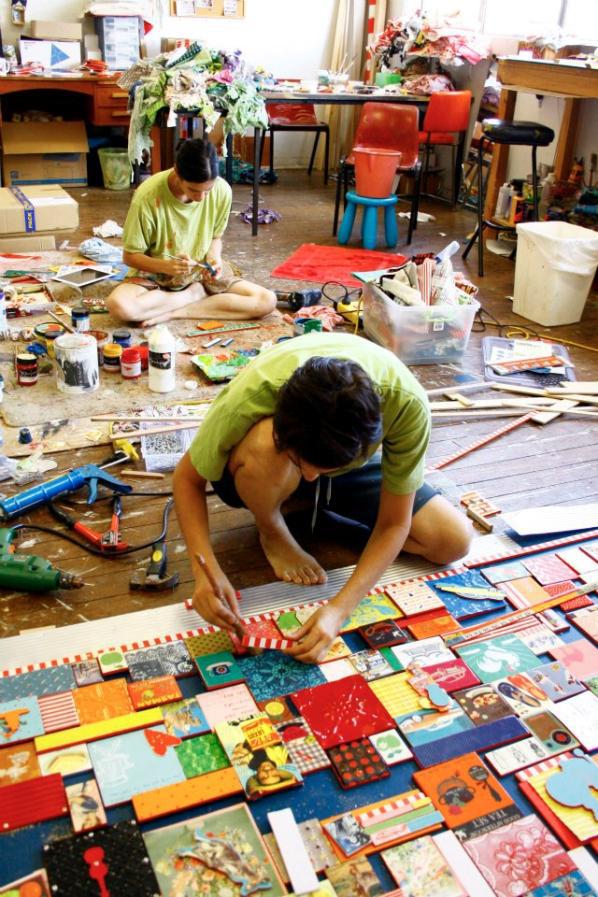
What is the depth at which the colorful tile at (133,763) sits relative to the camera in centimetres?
145

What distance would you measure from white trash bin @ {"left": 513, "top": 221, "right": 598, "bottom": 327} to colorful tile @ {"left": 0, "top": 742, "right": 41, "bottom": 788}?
3.06m

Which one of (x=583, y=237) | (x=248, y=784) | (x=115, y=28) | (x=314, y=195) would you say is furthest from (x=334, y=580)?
(x=115, y=28)

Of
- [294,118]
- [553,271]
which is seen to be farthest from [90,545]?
[294,118]

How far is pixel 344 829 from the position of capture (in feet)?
4.58

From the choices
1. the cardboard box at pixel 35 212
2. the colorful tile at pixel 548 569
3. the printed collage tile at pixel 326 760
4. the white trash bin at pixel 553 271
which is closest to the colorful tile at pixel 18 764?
the printed collage tile at pixel 326 760

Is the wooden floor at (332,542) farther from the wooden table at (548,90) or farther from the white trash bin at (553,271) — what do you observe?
the wooden table at (548,90)

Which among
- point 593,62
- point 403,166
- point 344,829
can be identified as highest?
point 593,62

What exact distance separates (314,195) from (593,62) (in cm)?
259

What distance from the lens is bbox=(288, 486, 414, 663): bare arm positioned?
1.71 m

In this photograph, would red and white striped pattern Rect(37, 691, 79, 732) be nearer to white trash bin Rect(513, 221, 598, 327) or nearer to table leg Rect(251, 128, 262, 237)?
white trash bin Rect(513, 221, 598, 327)

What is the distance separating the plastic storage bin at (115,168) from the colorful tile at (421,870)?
527 centimetres

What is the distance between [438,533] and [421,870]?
0.87 meters

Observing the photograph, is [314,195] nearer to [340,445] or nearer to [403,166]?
[403,166]

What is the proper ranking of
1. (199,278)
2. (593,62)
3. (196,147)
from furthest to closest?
(593,62), (199,278), (196,147)
